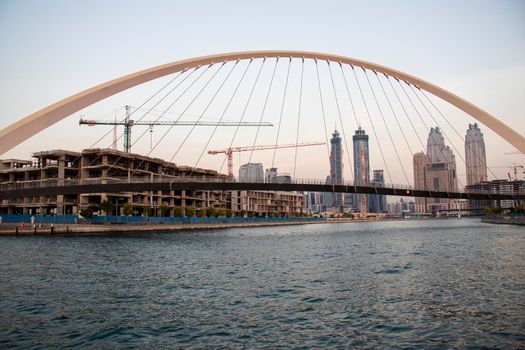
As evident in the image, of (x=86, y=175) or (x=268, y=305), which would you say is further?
(x=86, y=175)

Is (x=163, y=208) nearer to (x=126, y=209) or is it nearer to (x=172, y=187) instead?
(x=126, y=209)

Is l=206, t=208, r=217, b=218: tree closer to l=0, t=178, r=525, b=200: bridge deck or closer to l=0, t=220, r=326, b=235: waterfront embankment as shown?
l=0, t=220, r=326, b=235: waterfront embankment

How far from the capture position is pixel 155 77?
2958 centimetres

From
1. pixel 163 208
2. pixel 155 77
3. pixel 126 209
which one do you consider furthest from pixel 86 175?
pixel 155 77

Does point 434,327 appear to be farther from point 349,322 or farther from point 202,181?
point 202,181

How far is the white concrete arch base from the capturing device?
695 inches

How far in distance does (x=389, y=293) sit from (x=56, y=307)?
12.5 metres

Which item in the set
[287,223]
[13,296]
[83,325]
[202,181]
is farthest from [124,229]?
[287,223]

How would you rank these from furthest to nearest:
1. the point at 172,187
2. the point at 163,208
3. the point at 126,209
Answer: the point at 163,208 < the point at 126,209 < the point at 172,187

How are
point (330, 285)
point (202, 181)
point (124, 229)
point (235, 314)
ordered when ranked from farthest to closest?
point (124, 229), point (202, 181), point (330, 285), point (235, 314)

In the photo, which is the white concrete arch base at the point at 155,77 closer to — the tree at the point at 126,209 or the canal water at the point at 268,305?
the canal water at the point at 268,305

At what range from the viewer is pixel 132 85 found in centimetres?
2706

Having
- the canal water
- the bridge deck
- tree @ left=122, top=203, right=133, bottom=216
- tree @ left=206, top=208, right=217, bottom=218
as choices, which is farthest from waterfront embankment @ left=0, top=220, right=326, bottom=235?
the canal water

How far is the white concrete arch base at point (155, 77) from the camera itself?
695 inches
